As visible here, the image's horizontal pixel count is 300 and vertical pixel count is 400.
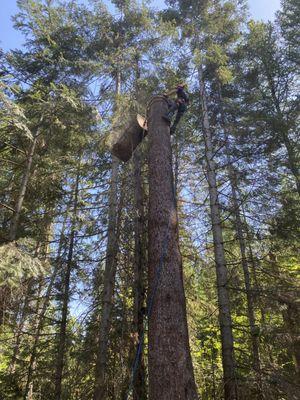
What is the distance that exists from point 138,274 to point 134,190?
2.11 meters

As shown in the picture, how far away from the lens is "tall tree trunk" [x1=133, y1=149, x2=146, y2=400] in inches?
264

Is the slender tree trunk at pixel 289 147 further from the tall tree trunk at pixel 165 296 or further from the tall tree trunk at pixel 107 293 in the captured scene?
the tall tree trunk at pixel 165 296

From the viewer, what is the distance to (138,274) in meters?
7.70

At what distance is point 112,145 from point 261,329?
5.12m

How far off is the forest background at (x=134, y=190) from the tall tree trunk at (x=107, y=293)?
0.04m

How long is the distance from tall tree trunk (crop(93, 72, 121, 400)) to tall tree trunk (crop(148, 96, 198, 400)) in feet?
10.4

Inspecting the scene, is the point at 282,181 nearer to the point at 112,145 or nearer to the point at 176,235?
the point at 112,145

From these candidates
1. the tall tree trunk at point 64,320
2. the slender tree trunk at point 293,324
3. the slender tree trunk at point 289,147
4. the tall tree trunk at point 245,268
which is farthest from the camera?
the slender tree trunk at point 289,147

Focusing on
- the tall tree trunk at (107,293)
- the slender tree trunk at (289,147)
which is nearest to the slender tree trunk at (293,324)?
the tall tree trunk at (107,293)

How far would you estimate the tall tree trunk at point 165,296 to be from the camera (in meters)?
3.88

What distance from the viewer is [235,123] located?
11.6m

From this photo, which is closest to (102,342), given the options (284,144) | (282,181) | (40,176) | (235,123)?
(40,176)

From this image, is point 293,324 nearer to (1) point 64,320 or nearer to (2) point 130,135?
(2) point 130,135

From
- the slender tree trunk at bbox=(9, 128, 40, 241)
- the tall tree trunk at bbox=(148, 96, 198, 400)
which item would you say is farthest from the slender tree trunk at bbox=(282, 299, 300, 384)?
the slender tree trunk at bbox=(9, 128, 40, 241)
